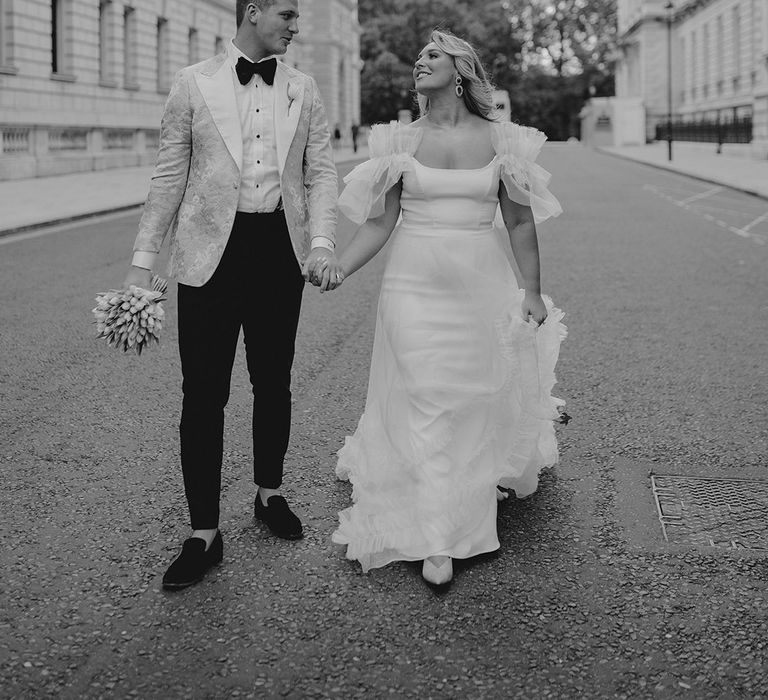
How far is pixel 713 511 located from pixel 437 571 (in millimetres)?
1394

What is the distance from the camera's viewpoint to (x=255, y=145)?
3840mm

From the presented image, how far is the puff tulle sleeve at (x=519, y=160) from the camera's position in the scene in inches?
162

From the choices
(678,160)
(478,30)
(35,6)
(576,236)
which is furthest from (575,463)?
(478,30)

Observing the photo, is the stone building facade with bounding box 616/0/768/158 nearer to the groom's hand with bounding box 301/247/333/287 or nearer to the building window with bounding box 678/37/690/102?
the building window with bounding box 678/37/690/102

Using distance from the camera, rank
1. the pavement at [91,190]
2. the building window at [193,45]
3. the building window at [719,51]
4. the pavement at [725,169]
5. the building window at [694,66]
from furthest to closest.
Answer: the building window at [694,66], the building window at [719,51], the building window at [193,45], the pavement at [725,169], the pavement at [91,190]

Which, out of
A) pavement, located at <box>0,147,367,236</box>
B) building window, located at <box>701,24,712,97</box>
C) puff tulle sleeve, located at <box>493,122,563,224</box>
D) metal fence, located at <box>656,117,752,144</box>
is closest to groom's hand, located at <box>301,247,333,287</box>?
puff tulle sleeve, located at <box>493,122,563,224</box>

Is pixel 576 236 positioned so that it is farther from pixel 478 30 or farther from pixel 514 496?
pixel 478 30

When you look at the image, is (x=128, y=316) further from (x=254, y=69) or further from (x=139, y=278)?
(x=254, y=69)

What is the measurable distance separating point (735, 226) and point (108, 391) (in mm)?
12899

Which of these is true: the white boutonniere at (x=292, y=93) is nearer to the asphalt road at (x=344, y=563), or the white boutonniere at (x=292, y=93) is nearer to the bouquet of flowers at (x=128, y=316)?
the asphalt road at (x=344, y=563)

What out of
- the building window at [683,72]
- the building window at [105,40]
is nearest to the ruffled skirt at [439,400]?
the building window at [105,40]

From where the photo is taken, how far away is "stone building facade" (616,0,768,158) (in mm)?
49219

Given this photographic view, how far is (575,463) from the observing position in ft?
17.2

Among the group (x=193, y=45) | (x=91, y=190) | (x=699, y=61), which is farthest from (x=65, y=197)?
(x=699, y=61)
